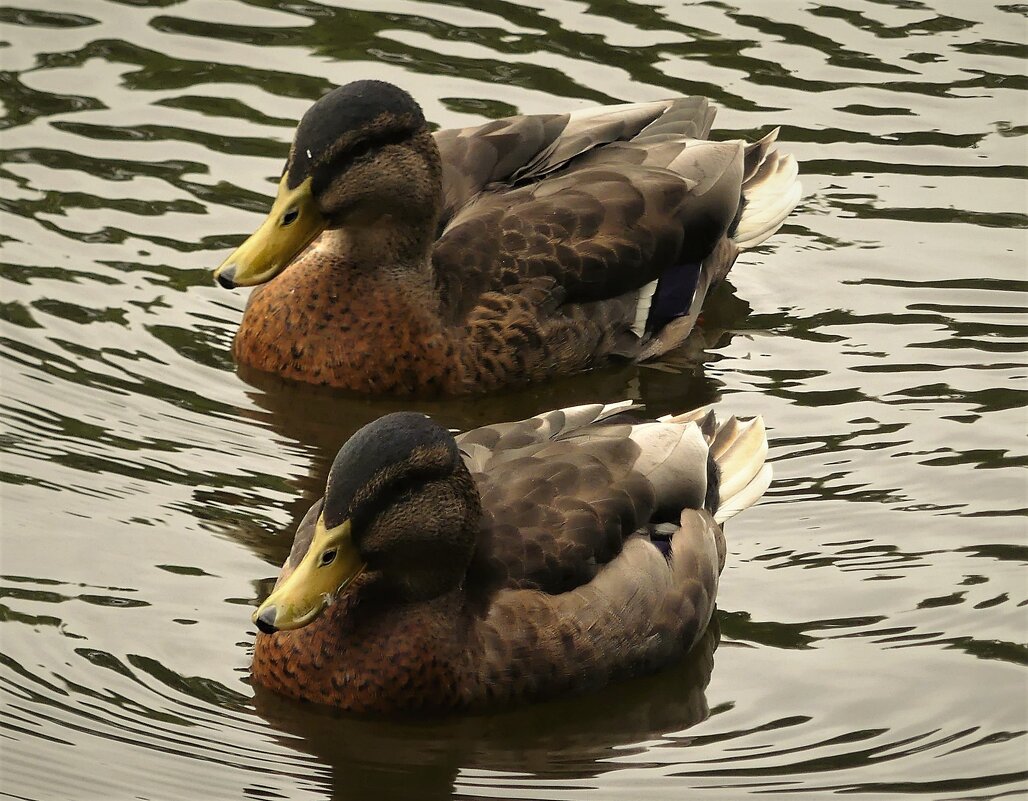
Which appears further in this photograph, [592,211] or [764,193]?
[764,193]

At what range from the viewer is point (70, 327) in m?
11.3

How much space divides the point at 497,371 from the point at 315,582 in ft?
10.6

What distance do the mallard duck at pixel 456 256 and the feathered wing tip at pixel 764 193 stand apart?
584 mm

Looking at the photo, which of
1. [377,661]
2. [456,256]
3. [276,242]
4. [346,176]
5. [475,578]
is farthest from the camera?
[456,256]

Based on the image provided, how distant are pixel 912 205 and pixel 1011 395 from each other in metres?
2.12

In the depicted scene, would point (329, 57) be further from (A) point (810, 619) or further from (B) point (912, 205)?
(A) point (810, 619)

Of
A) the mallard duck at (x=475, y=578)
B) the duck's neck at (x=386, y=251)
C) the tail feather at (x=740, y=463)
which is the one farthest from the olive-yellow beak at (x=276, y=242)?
the tail feather at (x=740, y=463)

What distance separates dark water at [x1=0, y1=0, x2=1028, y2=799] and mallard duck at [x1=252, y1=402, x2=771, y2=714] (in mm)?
164

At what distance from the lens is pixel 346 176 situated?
10.9m

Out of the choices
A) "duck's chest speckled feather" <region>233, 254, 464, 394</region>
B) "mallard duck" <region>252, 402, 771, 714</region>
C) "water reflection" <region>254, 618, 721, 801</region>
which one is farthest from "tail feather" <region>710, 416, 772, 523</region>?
"duck's chest speckled feather" <region>233, 254, 464, 394</region>

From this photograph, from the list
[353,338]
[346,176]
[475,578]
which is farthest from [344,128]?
[475,578]

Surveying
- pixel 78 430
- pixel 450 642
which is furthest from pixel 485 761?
pixel 78 430

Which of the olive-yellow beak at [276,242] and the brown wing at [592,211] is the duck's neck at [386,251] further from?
the olive-yellow beak at [276,242]

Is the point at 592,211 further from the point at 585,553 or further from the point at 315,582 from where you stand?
the point at 315,582
